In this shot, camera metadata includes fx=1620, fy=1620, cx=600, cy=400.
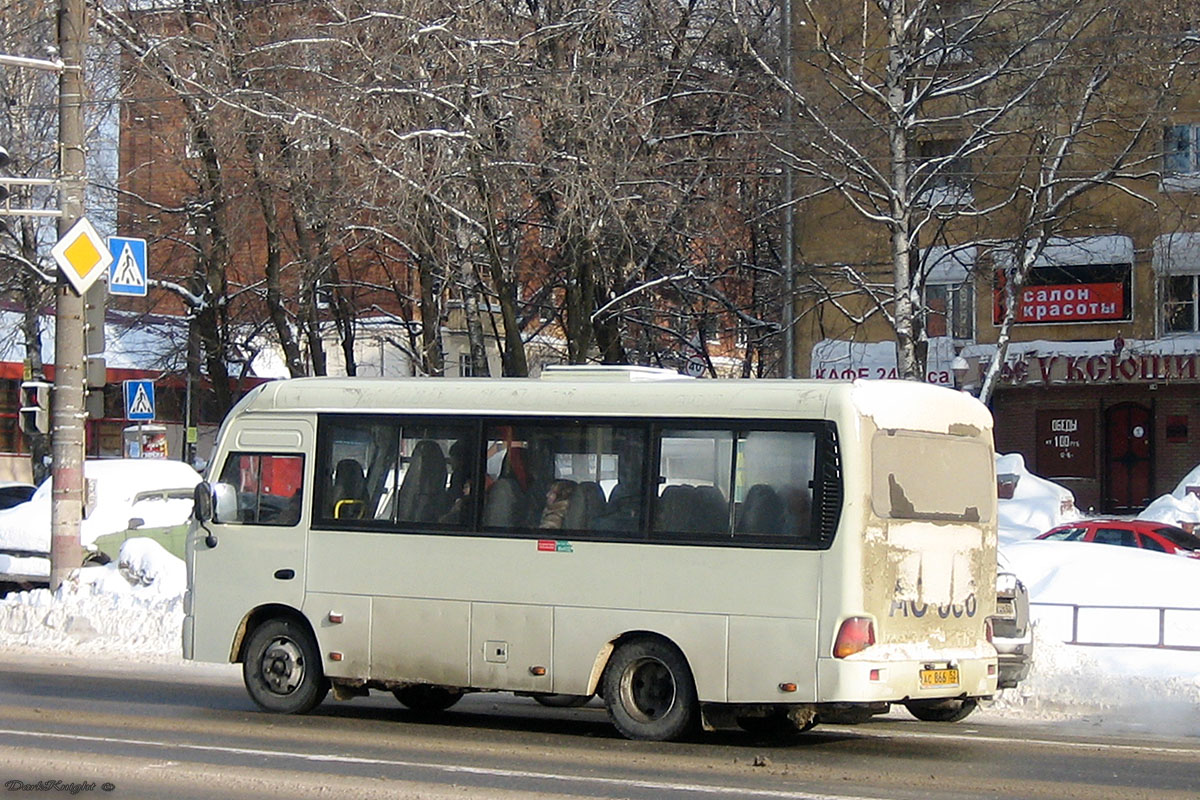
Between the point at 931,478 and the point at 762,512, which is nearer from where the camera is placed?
the point at 762,512

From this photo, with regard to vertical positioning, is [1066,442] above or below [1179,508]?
above

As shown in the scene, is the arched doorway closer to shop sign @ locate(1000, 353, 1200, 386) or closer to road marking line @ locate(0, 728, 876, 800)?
shop sign @ locate(1000, 353, 1200, 386)

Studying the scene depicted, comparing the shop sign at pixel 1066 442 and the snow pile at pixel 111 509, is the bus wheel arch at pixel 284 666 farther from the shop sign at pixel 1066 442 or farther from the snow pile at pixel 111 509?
the shop sign at pixel 1066 442

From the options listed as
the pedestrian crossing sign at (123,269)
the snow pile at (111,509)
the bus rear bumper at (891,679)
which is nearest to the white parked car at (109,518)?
the snow pile at (111,509)

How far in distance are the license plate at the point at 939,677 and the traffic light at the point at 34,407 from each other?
40.8 feet

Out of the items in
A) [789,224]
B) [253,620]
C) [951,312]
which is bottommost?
[253,620]

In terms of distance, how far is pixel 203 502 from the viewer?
12.7 meters

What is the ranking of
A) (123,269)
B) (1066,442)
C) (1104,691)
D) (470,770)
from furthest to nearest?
(1066,442), (123,269), (1104,691), (470,770)

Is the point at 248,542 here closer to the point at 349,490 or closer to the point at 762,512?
the point at 349,490

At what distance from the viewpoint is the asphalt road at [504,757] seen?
29.4 ft

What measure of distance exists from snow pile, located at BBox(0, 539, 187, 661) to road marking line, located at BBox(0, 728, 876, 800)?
19.3 ft

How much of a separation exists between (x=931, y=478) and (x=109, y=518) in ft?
46.4

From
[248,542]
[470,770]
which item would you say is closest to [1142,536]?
[248,542]

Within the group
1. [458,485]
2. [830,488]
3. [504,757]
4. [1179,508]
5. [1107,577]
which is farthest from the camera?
[1179,508]
